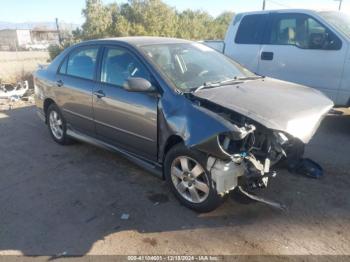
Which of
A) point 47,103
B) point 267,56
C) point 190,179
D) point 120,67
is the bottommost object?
point 190,179

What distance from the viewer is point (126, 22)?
64.0 ft

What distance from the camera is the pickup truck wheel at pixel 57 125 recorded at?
5.45 m

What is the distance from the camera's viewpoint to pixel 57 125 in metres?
5.60

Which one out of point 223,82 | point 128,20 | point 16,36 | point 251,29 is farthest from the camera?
point 16,36

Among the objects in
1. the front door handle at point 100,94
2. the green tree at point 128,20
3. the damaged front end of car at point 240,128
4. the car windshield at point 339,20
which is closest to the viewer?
the damaged front end of car at point 240,128

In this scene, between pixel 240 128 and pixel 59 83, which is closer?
pixel 240 128

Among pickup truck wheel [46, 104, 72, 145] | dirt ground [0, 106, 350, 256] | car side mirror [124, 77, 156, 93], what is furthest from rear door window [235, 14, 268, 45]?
pickup truck wheel [46, 104, 72, 145]

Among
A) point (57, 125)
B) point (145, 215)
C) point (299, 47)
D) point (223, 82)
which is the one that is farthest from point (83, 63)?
point (299, 47)

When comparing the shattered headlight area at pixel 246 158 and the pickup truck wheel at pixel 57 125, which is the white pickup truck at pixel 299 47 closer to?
the shattered headlight area at pixel 246 158

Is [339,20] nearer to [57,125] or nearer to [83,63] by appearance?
[83,63]

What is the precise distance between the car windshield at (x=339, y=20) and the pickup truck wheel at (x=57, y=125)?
468cm

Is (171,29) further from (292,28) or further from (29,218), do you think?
(29,218)

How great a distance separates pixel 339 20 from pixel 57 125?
5.13 meters

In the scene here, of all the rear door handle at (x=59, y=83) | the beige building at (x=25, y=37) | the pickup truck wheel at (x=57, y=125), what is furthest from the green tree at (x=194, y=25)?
the beige building at (x=25, y=37)
